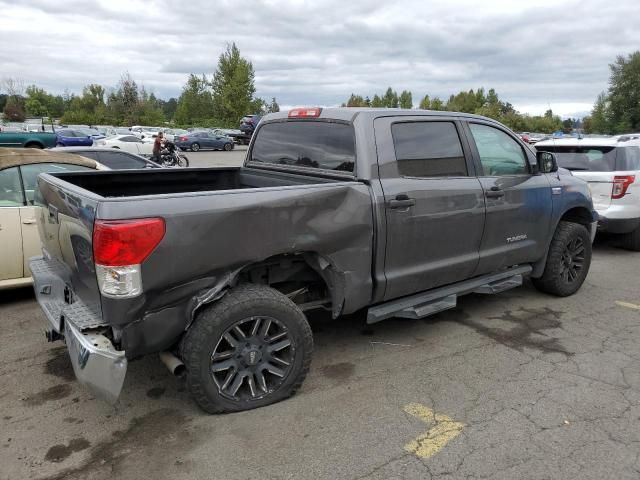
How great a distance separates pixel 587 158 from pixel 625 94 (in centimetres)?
5989

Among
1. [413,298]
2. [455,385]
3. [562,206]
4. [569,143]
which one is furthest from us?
[569,143]

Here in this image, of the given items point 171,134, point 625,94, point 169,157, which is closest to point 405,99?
point 625,94

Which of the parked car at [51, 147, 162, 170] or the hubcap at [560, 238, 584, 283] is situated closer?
the hubcap at [560, 238, 584, 283]

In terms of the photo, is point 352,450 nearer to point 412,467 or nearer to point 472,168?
point 412,467

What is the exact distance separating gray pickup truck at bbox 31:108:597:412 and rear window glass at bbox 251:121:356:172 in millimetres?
15

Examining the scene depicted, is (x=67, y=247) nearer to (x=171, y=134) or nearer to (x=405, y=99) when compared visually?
(x=171, y=134)

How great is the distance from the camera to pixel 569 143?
7.89m

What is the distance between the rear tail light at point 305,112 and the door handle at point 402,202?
1.01 meters

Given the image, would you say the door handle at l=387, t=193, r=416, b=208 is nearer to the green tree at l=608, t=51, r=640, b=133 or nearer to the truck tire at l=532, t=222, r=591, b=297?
the truck tire at l=532, t=222, r=591, b=297

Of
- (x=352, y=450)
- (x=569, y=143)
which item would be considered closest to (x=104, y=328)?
(x=352, y=450)

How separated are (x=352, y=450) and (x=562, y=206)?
3.56m

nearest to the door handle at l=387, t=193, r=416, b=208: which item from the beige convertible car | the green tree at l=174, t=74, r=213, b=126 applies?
the beige convertible car

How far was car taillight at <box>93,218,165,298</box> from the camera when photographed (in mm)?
2652

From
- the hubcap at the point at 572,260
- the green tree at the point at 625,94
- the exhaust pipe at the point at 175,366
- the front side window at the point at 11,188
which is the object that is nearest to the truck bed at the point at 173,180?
the front side window at the point at 11,188
